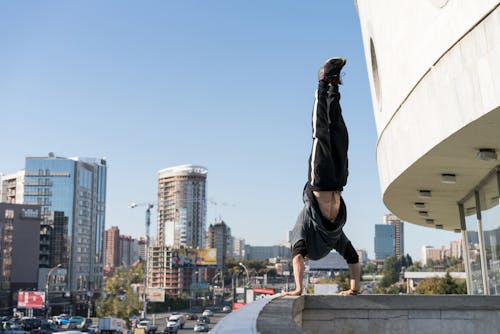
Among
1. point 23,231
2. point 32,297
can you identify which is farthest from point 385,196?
point 23,231

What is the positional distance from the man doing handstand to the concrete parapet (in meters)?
1.34

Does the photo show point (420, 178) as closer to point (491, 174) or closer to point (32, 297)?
point (491, 174)

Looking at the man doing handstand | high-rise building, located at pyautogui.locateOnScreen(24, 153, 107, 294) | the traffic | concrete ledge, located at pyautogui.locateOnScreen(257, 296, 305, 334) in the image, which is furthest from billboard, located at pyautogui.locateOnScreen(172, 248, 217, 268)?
concrete ledge, located at pyautogui.locateOnScreen(257, 296, 305, 334)

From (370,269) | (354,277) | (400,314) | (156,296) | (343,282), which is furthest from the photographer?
(370,269)

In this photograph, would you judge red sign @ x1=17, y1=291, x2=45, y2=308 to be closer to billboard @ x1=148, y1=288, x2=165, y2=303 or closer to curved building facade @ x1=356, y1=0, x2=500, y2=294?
billboard @ x1=148, y1=288, x2=165, y2=303

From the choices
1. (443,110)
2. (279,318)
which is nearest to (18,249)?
(443,110)

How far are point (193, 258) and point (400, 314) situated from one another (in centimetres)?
11706

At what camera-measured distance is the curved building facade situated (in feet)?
28.0

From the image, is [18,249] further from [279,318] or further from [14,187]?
[279,318]

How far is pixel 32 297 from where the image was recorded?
79188mm

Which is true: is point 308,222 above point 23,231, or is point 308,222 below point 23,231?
below

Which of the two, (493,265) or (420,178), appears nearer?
(420,178)

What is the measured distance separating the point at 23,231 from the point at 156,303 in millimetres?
24084

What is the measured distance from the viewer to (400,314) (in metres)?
9.20
